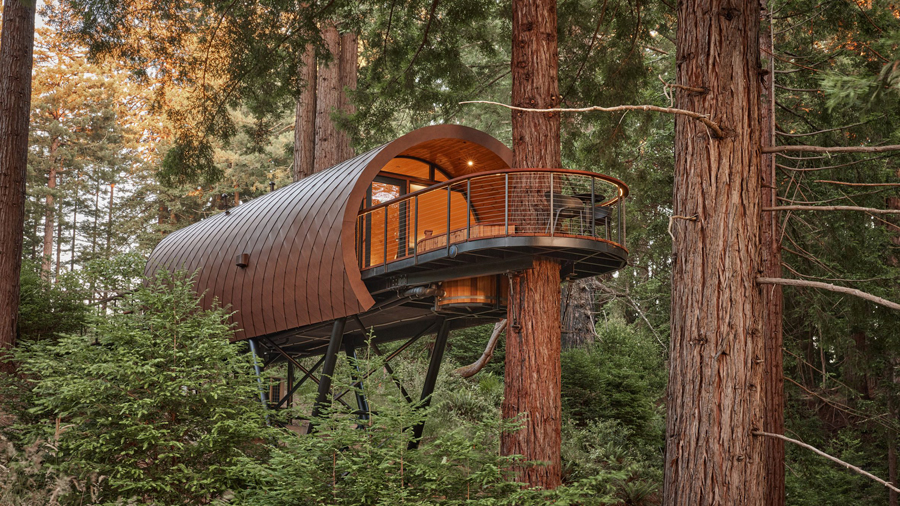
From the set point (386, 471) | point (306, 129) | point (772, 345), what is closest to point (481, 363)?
point (772, 345)

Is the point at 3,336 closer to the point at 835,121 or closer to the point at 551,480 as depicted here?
the point at 551,480

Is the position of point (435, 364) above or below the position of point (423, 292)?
below

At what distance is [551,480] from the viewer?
27.8 ft

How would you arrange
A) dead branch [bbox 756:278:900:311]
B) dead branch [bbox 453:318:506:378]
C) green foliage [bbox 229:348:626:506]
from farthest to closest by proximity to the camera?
dead branch [bbox 453:318:506:378] → green foliage [bbox 229:348:626:506] → dead branch [bbox 756:278:900:311]

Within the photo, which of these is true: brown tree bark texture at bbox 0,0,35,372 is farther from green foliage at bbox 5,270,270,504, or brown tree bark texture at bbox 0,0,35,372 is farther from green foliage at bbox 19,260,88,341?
green foliage at bbox 5,270,270,504

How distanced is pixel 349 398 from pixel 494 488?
1311cm

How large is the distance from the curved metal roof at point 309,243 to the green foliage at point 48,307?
2.38 meters

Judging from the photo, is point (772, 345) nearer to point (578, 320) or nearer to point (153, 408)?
point (578, 320)

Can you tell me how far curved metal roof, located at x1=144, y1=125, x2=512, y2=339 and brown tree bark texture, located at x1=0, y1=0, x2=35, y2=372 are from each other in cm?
247

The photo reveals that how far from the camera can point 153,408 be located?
7246 millimetres

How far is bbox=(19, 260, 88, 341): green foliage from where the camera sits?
42.1 feet

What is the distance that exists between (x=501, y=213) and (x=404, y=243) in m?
1.69

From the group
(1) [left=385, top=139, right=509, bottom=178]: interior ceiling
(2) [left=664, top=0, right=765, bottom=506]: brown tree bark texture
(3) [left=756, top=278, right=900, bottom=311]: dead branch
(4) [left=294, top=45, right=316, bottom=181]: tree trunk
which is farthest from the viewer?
(4) [left=294, top=45, right=316, bottom=181]: tree trunk

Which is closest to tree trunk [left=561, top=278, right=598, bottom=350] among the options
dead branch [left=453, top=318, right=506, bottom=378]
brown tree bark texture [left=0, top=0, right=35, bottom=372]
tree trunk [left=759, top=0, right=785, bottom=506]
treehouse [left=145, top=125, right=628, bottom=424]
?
dead branch [left=453, top=318, right=506, bottom=378]
